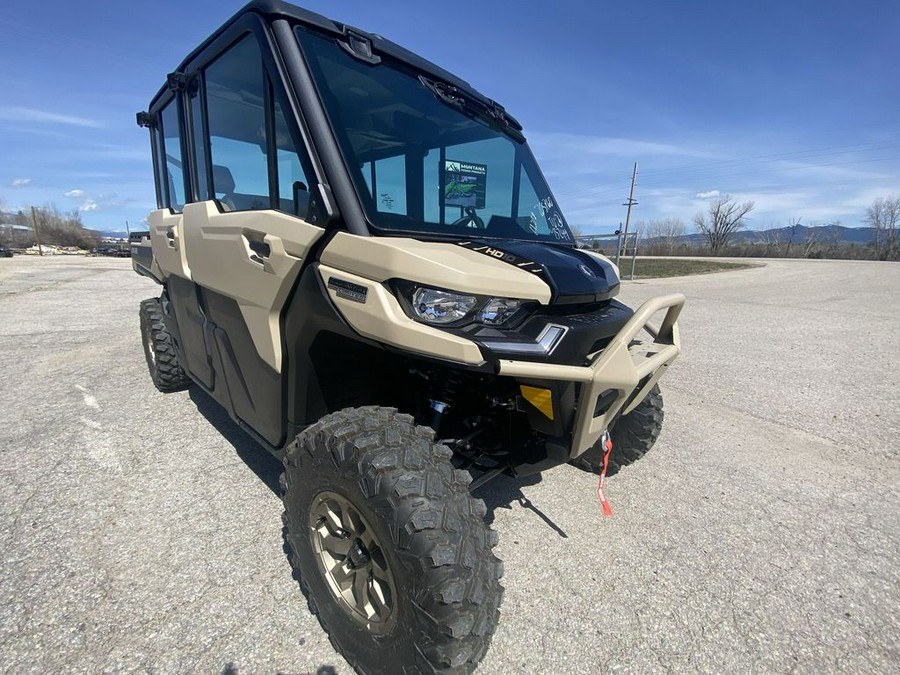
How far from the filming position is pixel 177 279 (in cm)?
345

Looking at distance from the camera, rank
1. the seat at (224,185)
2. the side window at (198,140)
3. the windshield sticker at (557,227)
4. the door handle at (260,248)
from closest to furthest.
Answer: the door handle at (260,248), the seat at (224,185), the side window at (198,140), the windshield sticker at (557,227)

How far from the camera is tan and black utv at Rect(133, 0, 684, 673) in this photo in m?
1.54

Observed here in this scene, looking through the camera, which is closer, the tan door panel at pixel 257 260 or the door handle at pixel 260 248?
the tan door panel at pixel 257 260

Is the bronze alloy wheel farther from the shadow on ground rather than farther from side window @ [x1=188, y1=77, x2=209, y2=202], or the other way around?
side window @ [x1=188, y1=77, x2=209, y2=202]

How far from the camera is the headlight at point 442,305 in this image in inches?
63.5

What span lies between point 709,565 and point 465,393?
160 cm

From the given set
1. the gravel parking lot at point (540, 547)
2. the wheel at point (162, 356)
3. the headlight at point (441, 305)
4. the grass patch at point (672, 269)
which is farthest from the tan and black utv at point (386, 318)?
the grass patch at point (672, 269)

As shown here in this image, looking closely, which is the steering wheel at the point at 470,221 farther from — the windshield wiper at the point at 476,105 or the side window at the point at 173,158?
the side window at the point at 173,158

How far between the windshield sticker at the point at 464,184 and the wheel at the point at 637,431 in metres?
1.68

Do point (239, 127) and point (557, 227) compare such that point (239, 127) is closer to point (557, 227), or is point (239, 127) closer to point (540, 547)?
point (557, 227)

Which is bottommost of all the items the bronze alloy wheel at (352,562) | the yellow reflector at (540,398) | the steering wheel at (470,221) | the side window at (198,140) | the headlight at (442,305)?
the bronze alloy wheel at (352,562)

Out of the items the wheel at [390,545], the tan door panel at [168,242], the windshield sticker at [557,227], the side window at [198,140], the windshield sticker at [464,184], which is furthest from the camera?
the tan door panel at [168,242]

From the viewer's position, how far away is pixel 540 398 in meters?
1.82

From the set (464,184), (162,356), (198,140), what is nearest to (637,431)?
(464,184)
